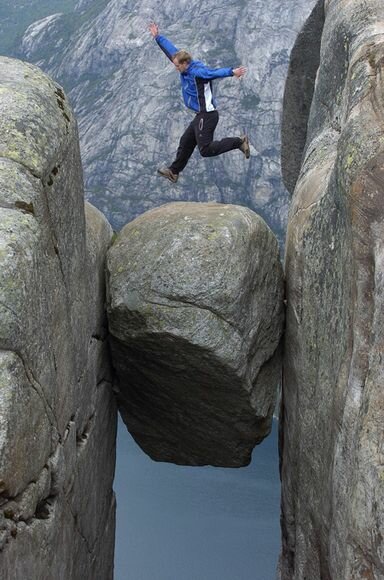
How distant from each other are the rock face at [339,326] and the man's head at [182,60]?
2.69m

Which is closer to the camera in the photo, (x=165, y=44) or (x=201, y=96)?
(x=201, y=96)

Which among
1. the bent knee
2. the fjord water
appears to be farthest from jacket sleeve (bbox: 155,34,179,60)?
the fjord water

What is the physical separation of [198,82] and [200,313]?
5616mm

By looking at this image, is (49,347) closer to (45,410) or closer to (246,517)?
(45,410)

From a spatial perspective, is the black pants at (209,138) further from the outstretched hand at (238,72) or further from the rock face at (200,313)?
the rock face at (200,313)

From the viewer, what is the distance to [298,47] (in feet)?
80.1

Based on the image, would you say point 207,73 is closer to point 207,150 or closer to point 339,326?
point 207,150

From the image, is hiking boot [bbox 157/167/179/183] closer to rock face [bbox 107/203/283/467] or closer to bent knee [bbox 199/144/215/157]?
bent knee [bbox 199/144/215/157]

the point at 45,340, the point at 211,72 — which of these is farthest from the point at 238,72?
the point at 45,340

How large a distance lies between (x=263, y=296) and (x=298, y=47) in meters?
10.7

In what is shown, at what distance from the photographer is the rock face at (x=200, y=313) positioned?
1525cm

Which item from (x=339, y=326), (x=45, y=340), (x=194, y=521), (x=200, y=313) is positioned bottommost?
(x=194, y=521)

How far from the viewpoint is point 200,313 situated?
15172 mm

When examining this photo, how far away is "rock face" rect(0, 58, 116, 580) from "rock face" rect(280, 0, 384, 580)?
139 inches
